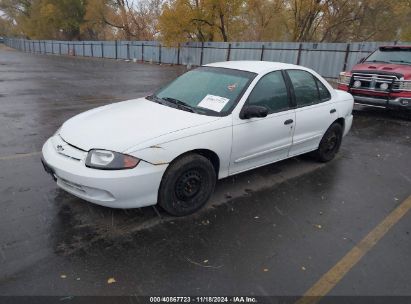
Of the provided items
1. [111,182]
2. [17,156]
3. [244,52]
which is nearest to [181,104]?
[111,182]

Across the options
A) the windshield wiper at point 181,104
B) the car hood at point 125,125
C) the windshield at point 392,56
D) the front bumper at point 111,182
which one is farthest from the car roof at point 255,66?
the windshield at point 392,56

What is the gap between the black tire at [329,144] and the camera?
5387 millimetres

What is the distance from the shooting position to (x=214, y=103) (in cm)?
406

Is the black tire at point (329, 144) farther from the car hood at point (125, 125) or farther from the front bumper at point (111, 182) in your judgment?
the front bumper at point (111, 182)

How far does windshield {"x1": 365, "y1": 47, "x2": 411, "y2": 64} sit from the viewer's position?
9.27 meters

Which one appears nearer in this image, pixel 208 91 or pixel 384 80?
pixel 208 91

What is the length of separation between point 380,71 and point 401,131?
1726 mm

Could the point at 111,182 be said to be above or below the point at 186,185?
above

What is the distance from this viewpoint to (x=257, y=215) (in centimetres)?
385

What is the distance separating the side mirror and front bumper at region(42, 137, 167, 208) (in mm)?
1161

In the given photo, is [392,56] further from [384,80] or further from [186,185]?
[186,185]

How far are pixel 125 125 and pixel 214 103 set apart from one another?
1.07 meters

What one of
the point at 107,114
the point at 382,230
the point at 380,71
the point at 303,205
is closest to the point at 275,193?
the point at 303,205

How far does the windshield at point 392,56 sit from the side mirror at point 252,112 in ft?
23.6
